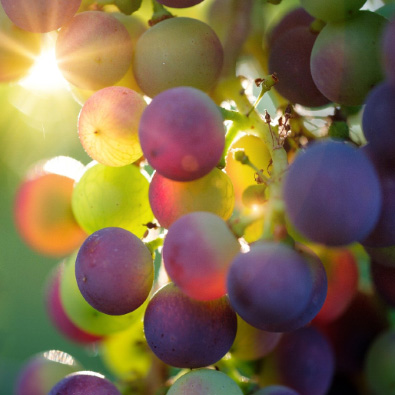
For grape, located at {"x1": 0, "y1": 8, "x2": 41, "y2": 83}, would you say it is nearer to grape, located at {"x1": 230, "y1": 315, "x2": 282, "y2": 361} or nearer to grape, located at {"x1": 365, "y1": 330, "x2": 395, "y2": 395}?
grape, located at {"x1": 230, "y1": 315, "x2": 282, "y2": 361}

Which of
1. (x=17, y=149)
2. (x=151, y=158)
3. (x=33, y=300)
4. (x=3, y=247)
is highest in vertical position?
(x=151, y=158)

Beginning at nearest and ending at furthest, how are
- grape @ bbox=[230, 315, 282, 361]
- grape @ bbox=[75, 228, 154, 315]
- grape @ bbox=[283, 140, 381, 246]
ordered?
grape @ bbox=[283, 140, 381, 246]
grape @ bbox=[75, 228, 154, 315]
grape @ bbox=[230, 315, 282, 361]

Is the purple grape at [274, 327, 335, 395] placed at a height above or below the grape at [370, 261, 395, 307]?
below

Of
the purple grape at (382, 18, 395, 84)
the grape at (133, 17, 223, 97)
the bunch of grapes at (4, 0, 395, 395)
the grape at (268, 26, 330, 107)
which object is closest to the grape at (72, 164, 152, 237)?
the bunch of grapes at (4, 0, 395, 395)

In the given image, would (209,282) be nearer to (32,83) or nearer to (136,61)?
(136,61)

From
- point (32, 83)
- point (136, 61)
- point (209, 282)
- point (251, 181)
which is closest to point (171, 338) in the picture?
point (209, 282)

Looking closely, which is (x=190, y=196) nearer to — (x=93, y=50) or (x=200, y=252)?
(x=200, y=252)

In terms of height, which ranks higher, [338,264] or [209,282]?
[209,282]

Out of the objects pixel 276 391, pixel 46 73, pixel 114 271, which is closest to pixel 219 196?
pixel 114 271
